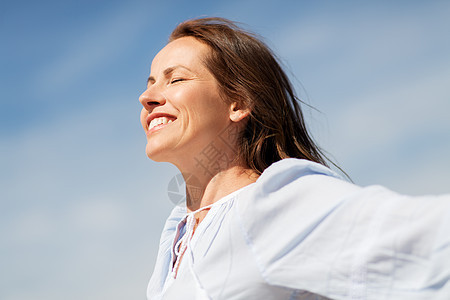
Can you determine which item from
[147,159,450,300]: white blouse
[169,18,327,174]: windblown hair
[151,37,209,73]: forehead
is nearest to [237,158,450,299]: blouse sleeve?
[147,159,450,300]: white blouse

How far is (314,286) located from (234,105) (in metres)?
1.15

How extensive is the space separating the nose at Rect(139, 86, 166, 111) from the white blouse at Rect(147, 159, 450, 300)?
0.72 metres

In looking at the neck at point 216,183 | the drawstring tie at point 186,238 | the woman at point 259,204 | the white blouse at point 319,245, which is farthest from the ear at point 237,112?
the white blouse at point 319,245

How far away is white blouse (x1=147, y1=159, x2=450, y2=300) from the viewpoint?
1.20 metres

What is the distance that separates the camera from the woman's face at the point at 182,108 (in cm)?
217

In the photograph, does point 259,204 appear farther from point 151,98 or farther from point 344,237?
point 151,98

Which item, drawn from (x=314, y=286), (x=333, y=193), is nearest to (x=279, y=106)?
(x=333, y=193)

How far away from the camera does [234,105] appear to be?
2.31 meters

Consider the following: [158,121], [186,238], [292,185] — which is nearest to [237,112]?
[158,121]

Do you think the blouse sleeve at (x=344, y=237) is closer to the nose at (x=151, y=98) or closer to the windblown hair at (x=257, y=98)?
the windblown hair at (x=257, y=98)

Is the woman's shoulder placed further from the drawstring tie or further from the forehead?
the forehead

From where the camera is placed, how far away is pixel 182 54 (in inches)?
92.0

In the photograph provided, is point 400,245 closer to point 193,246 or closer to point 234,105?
point 193,246

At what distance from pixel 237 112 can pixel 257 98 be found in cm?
14
